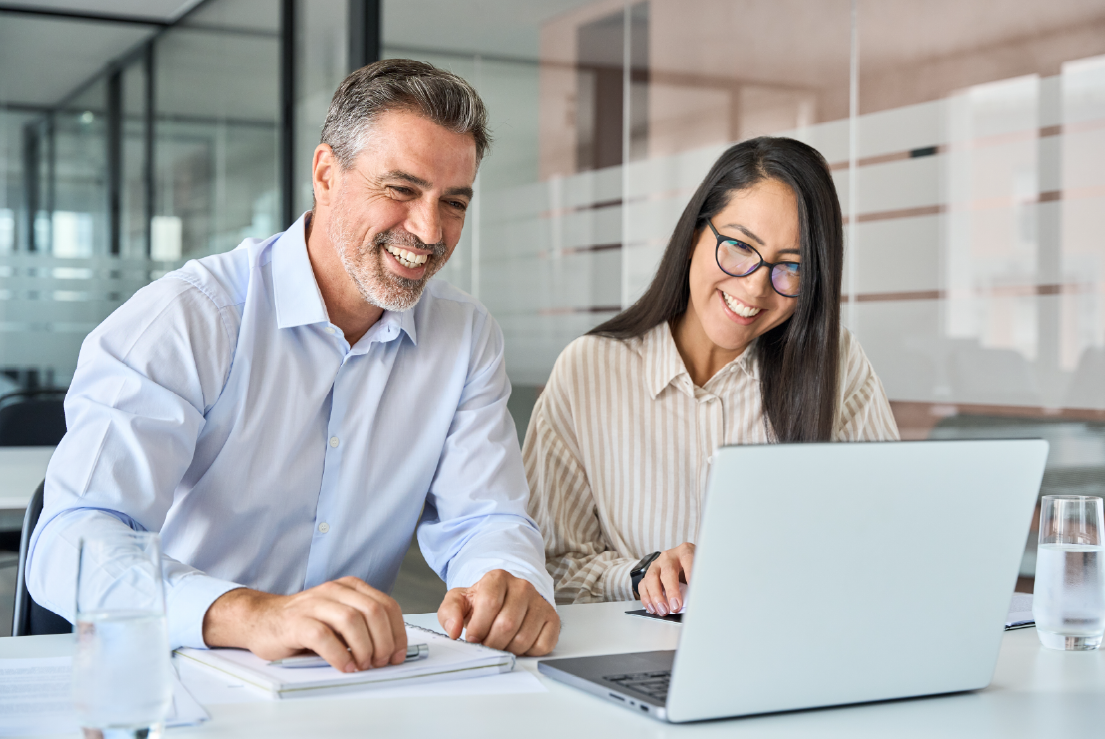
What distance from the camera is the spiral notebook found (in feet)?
3.44

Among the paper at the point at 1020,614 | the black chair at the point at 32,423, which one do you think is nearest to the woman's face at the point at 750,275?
the paper at the point at 1020,614

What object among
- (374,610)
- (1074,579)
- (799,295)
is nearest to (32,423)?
(799,295)

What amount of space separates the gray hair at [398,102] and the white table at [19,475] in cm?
115

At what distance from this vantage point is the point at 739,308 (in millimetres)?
1958

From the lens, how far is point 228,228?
5086 mm

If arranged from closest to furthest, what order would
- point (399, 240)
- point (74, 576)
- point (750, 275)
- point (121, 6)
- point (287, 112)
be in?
point (74, 576), point (399, 240), point (750, 275), point (121, 6), point (287, 112)

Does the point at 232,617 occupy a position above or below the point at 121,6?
below

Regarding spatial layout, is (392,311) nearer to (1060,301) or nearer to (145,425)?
(145,425)

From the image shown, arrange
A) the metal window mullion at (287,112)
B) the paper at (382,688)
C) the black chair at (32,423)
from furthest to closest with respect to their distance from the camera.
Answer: the metal window mullion at (287,112) < the black chair at (32,423) < the paper at (382,688)

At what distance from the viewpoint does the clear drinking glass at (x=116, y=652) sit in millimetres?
826

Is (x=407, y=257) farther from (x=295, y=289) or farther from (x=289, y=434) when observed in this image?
(x=289, y=434)

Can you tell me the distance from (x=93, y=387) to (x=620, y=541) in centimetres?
88

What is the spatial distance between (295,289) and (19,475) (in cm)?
167

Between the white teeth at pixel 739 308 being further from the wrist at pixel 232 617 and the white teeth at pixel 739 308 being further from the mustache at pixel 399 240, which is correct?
the wrist at pixel 232 617
